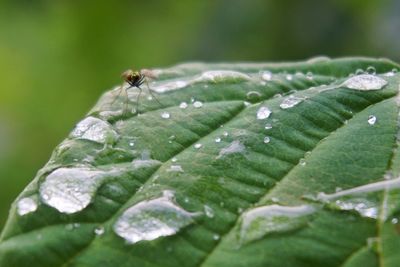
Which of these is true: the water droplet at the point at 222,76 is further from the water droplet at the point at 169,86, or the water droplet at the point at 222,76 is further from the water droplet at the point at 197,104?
the water droplet at the point at 197,104

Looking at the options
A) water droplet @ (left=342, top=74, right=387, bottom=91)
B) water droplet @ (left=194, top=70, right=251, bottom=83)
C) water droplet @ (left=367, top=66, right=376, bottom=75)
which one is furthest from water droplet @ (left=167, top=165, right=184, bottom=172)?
water droplet @ (left=367, top=66, right=376, bottom=75)

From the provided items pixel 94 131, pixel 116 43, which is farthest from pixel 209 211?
pixel 116 43

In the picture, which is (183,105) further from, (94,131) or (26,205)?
(26,205)

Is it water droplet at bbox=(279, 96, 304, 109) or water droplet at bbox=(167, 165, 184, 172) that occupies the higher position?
water droplet at bbox=(279, 96, 304, 109)

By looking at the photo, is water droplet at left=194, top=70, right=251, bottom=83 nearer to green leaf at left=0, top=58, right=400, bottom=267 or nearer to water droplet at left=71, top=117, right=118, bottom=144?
green leaf at left=0, top=58, right=400, bottom=267

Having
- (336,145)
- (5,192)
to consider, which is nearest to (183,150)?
(336,145)

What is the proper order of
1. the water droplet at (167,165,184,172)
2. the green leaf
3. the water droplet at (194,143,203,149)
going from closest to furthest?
the green leaf
the water droplet at (167,165,184,172)
the water droplet at (194,143,203,149)

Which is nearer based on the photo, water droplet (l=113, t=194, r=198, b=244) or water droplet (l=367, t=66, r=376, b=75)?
water droplet (l=113, t=194, r=198, b=244)
